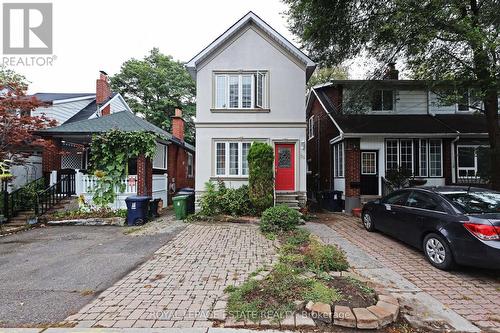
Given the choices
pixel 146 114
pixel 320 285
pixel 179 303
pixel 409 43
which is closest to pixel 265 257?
pixel 320 285

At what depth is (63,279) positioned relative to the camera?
462 cm

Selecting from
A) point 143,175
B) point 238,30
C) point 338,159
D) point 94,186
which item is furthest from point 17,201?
point 338,159

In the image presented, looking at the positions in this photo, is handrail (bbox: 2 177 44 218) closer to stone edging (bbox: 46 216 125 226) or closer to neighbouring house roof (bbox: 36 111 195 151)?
stone edging (bbox: 46 216 125 226)

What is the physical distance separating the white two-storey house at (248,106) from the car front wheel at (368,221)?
321cm

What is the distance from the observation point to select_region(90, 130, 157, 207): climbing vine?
10.5 m

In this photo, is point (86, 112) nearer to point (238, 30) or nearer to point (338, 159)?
point (238, 30)

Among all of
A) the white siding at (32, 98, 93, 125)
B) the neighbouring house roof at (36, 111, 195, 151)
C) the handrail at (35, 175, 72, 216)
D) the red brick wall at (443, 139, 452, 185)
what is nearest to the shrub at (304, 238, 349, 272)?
the neighbouring house roof at (36, 111, 195, 151)

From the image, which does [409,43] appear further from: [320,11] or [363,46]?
[320,11]

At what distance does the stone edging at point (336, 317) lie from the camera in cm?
306

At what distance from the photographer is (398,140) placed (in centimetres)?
1226

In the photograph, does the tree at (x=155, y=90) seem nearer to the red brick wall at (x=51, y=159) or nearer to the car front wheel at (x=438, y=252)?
the red brick wall at (x=51, y=159)

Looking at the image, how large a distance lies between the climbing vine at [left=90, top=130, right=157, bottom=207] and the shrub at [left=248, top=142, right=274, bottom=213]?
173 inches

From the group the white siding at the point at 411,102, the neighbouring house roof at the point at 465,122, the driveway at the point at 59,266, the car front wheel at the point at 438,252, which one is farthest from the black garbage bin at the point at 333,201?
the driveway at the point at 59,266

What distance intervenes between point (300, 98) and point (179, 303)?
9.59 m
